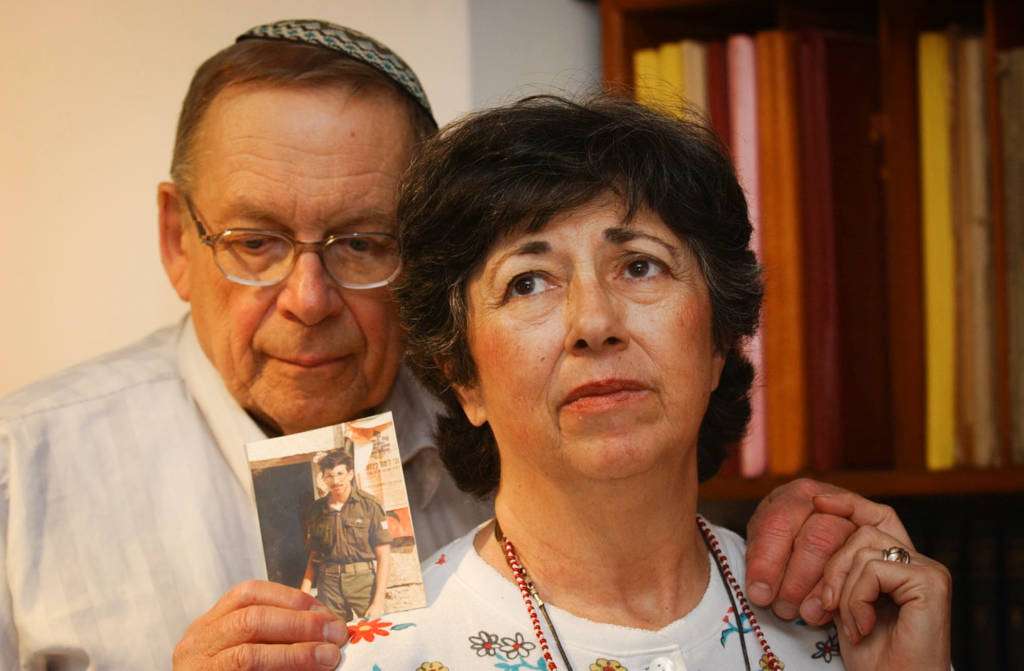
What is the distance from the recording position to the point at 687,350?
1.46 m

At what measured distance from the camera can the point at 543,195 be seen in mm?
1453

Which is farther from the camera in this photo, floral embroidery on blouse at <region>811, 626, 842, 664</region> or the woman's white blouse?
floral embroidery on blouse at <region>811, 626, 842, 664</region>

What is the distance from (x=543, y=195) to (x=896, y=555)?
697mm

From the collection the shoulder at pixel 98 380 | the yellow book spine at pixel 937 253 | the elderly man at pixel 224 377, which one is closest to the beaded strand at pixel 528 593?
the elderly man at pixel 224 377

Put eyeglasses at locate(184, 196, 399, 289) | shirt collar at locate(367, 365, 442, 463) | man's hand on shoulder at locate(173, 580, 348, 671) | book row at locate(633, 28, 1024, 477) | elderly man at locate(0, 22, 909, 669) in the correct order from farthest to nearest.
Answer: book row at locate(633, 28, 1024, 477)
shirt collar at locate(367, 365, 442, 463)
eyeglasses at locate(184, 196, 399, 289)
elderly man at locate(0, 22, 909, 669)
man's hand on shoulder at locate(173, 580, 348, 671)

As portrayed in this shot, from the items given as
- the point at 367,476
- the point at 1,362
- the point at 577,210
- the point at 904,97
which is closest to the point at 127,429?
the point at 367,476

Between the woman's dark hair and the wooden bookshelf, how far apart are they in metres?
0.70

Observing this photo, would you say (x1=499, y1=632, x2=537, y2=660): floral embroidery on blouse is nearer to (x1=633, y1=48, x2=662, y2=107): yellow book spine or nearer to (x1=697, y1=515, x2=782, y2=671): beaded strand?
(x1=697, y1=515, x2=782, y2=671): beaded strand

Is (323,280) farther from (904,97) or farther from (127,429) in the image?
(904,97)

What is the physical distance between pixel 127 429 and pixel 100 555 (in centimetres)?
23

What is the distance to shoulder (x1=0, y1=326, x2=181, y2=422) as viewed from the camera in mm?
1855

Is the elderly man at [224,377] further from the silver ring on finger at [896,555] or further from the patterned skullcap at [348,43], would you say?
the silver ring on finger at [896,555]

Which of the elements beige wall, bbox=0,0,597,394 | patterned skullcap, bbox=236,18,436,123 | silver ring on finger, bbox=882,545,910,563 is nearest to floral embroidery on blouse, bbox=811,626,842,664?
silver ring on finger, bbox=882,545,910,563

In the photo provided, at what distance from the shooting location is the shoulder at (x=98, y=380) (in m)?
1.86
